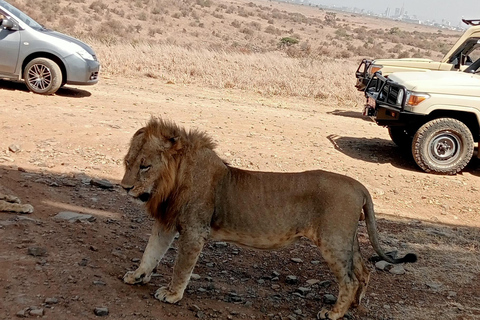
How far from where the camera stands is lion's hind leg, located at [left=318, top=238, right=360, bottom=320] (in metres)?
4.81

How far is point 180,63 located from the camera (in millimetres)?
19594

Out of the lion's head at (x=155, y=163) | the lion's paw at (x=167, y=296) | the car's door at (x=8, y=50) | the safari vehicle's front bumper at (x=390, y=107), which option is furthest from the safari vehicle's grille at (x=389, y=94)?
the car's door at (x=8, y=50)

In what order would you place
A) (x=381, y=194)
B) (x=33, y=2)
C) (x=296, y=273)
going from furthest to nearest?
(x=33, y=2)
(x=381, y=194)
(x=296, y=273)

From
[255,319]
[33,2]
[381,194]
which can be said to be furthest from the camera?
[33,2]

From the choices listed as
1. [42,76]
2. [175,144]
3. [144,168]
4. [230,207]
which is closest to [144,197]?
[144,168]

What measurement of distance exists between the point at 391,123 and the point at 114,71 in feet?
32.9

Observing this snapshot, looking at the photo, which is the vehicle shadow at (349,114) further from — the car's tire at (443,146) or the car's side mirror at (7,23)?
the car's side mirror at (7,23)

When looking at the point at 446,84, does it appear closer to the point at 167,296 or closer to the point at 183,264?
the point at 183,264

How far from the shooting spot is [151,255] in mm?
4969

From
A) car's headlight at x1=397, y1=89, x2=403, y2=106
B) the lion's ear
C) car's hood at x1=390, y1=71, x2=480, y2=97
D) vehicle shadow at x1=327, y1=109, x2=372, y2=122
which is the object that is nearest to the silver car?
vehicle shadow at x1=327, y1=109, x2=372, y2=122

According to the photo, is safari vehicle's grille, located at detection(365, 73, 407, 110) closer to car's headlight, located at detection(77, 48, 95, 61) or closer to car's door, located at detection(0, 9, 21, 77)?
car's headlight, located at detection(77, 48, 95, 61)

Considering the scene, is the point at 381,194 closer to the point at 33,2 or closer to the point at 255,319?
the point at 255,319

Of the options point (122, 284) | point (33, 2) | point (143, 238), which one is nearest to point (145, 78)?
point (143, 238)

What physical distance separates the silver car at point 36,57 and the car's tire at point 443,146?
7178 millimetres
